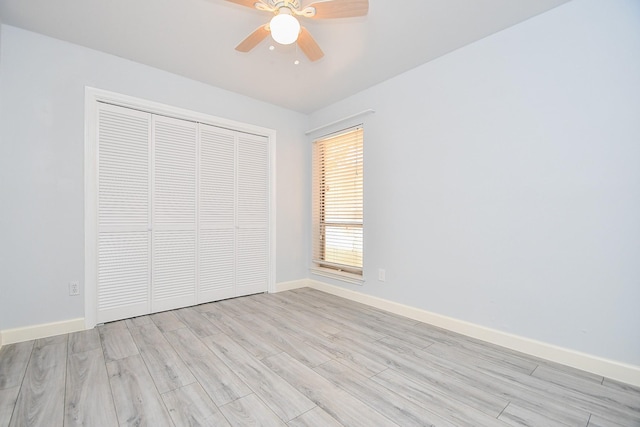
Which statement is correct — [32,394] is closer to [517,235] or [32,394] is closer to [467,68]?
[517,235]

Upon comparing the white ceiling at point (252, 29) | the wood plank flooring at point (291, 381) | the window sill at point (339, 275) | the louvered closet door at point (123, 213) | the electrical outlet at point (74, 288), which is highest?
the white ceiling at point (252, 29)

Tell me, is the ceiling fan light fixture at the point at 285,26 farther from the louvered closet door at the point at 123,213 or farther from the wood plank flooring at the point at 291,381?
the wood plank flooring at the point at 291,381

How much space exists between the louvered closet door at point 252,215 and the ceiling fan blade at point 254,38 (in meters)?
1.56

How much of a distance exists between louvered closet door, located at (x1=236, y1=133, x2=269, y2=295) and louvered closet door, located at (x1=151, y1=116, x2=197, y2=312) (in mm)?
581

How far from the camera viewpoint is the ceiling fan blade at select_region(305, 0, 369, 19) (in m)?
1.71

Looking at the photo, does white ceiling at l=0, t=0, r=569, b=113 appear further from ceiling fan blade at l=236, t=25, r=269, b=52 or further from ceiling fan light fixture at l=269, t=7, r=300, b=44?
ceiling fan light fixture at l=269, t=7, r=300, b=44

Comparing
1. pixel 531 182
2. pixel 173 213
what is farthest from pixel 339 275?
pixel 531 182

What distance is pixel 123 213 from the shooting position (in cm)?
282

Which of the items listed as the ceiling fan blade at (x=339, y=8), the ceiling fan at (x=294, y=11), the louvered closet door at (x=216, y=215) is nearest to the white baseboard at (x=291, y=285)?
the louvered closet door at (x=216, y=215)

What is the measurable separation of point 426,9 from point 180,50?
2.21 metres

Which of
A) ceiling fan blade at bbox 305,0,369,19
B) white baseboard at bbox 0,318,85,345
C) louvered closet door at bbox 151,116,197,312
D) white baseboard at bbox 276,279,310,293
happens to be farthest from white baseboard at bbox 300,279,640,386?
white baseboard at bbox 0,318,85,345

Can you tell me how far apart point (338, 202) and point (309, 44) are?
2.12 meters

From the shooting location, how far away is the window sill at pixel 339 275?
3.50m

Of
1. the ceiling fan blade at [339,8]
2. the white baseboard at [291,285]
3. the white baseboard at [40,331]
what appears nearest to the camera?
the ceiling fan blade at [339,8]
